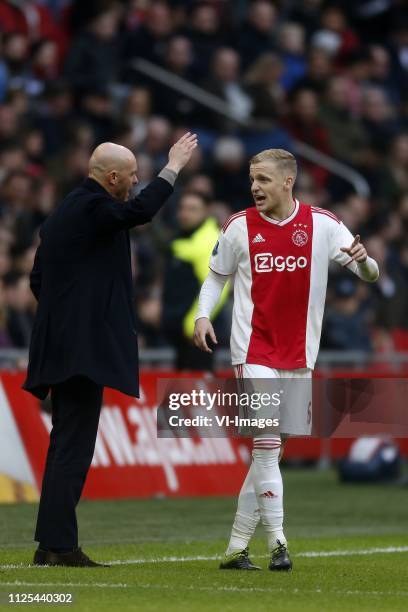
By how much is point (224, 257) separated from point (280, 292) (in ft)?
1.21

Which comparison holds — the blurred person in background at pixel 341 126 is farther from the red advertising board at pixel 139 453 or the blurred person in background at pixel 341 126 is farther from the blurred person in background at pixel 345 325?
the red advertising board at pixel 139 453

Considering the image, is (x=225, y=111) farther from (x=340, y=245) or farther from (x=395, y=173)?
(x=340, y=245)

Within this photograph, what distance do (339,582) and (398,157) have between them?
614 inches

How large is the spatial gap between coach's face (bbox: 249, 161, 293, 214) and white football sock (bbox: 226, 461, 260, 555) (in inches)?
56.4

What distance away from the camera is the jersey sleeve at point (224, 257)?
9.12 m

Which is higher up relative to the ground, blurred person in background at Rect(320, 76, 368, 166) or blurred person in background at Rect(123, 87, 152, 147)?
blurred person in background at Rect(320, 76, 368, 166)

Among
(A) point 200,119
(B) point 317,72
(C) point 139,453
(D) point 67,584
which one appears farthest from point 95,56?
(D) point 67,584

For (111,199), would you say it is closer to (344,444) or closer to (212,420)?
(212,420)

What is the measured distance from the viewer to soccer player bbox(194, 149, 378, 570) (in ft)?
29.4

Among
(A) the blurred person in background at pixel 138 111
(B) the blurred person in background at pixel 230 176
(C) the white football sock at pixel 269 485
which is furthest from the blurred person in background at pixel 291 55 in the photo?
(C) the white football sock at pixel 269 485

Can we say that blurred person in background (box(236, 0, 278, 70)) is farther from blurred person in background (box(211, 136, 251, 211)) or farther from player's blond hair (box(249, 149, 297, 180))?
player's blond hair (box(249, 149, 297, 180))

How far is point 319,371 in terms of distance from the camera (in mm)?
18125

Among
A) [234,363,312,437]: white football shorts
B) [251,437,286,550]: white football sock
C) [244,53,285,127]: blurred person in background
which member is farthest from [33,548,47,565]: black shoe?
[244,53,285,127]: blurred person in background

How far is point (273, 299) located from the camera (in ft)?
29.6
